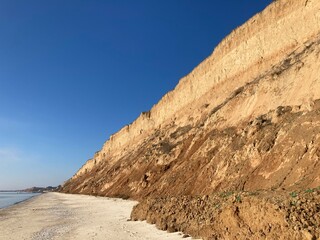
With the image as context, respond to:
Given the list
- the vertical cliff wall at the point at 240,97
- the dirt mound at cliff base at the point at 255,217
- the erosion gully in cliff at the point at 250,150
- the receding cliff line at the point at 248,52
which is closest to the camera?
the dirt mound at cliff base at the point at 255,217

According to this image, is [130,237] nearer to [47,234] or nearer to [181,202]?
[181,202]

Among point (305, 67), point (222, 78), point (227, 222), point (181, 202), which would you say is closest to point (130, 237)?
point (181, 202)

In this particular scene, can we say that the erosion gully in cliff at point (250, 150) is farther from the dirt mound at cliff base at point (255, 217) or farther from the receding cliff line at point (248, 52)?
the receding cliff line at point (248, 52)

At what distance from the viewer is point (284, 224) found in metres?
9.55

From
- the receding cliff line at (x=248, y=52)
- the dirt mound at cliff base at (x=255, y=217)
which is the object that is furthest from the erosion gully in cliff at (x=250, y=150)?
the receding cliff line at (x=248, y=52)

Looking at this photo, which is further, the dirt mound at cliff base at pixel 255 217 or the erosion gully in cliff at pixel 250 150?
the erosion gully in cliff at pixel 250 150

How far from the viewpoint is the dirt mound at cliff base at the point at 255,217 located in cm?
932

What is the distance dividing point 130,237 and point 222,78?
40.8 metres

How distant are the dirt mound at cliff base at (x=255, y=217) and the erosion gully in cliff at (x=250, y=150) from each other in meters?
0.03

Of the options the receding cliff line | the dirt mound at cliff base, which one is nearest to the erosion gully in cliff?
the dirt mound at cliff base

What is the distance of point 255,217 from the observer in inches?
420

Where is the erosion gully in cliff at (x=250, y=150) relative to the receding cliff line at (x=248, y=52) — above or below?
below

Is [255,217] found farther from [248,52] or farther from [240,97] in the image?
[248,52]

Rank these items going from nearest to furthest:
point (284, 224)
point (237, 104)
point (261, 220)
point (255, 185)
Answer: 1. point (284, 224)
2. point (261, 220)
3. point (255, 185)
4. point (237, 104)
